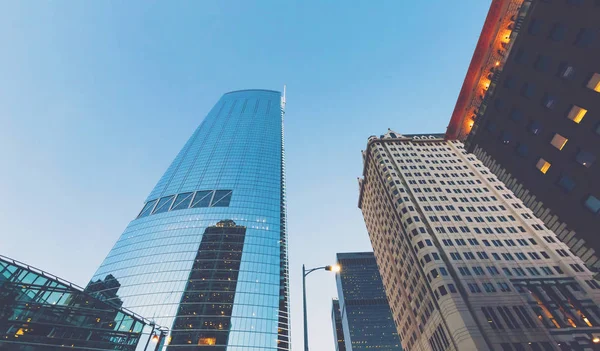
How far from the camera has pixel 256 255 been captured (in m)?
113

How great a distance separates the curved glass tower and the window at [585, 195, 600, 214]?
86.5 m

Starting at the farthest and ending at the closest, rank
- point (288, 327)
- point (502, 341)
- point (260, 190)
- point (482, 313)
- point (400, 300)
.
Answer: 1. point (260, 190)
2. point (288, 327)
3. point (400, 300)
4. point (482, 313)
5. point (502, 341)

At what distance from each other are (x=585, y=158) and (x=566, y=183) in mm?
3058

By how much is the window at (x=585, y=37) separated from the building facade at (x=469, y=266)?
42366mm

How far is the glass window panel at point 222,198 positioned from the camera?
12988cm

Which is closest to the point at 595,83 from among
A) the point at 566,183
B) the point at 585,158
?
the point at 585,158

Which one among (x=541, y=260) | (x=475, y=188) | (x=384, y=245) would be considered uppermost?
(x=475, y=188)

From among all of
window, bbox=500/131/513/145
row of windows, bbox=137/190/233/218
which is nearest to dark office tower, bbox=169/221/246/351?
row of windows, bbox=137/190/233/218

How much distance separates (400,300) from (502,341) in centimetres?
3251

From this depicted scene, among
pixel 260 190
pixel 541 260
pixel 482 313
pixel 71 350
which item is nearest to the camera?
pixel 71 350

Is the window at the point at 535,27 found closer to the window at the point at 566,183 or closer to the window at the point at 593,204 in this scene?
the window at the point at 566,183

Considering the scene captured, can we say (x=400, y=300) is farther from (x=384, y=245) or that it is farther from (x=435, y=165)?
(x=435, y=165)

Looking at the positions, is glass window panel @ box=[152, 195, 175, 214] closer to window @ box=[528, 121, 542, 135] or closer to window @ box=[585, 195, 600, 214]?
window @ box=[528, 121, 542, 135]

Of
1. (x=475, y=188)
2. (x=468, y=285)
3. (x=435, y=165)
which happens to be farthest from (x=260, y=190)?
(x=468, y=285)
